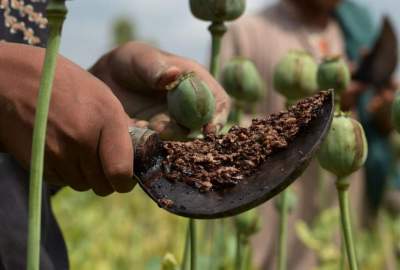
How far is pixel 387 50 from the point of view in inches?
70.1

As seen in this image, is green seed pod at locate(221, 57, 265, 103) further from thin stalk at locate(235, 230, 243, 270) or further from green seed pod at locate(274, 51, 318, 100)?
thin stalk at locate(235, 230, 243, 270)

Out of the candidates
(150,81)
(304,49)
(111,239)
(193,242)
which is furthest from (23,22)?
(111,239)

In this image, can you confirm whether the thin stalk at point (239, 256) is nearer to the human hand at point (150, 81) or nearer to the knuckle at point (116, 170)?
the human hand at point (150, 81)

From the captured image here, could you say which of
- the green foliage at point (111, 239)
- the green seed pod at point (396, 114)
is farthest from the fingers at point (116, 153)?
the green foliage at point (111, 239)

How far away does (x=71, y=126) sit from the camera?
0.54 m

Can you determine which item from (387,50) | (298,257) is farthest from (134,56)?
(298,257)

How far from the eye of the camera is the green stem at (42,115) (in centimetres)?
47

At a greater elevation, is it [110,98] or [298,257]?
[110,98]

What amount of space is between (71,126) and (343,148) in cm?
23

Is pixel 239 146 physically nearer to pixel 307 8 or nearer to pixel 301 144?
pixel 301 144

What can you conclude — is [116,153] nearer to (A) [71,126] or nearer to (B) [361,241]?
(A) [71,126]

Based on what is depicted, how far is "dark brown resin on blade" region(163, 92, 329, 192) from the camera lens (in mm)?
585

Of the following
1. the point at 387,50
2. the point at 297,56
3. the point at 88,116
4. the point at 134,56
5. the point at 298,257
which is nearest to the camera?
the point at 88,116

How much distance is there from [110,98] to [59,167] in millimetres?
49
